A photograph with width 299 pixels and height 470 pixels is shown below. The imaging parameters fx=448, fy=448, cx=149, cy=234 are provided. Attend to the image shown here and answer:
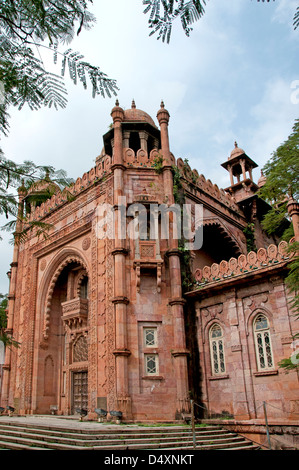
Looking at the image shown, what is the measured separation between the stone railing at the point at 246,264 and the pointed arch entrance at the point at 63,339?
5227 millimetres

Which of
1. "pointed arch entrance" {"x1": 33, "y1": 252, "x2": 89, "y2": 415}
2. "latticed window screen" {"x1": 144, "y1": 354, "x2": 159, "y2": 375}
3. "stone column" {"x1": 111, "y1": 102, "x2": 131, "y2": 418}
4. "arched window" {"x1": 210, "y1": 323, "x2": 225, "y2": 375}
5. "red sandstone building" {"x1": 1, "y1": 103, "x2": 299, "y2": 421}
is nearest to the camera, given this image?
"red sandstone building" {"x1": 1, "y1": 103, "x2": 299, "y2": 421}

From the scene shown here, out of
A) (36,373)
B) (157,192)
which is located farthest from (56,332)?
(157,192)

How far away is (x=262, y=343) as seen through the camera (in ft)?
42.8

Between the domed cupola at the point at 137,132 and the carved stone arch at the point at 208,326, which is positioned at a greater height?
the domed cupola at the point at 137,132

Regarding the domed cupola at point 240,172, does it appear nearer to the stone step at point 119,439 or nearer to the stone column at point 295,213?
the stone column at point 295,213

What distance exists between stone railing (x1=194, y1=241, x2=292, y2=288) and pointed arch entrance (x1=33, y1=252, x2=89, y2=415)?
523 centimetres

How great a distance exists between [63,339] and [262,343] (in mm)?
9684

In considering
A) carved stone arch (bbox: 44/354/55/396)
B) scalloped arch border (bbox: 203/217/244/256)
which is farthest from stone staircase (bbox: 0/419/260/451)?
scalloped arch border (bbox: 203/217/244/256)

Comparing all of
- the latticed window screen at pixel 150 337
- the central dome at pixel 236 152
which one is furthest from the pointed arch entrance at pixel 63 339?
the central dome at pixel 236 152

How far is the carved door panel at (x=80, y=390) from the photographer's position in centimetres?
1758

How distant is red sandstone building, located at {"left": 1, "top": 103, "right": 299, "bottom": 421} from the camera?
13117 millimetres

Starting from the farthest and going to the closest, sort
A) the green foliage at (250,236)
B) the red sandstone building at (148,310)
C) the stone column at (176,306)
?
the green foliage at (250,236)
the stone column at (176,306)
the red sandstone building at (148,310)

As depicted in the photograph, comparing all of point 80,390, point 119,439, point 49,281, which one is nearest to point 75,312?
point 49,281

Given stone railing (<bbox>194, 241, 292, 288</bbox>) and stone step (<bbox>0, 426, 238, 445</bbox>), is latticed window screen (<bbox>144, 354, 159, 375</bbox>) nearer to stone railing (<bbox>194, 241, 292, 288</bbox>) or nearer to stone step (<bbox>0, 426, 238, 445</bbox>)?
stone step (<bbox>0, 426, 238, 445</bbox>)
